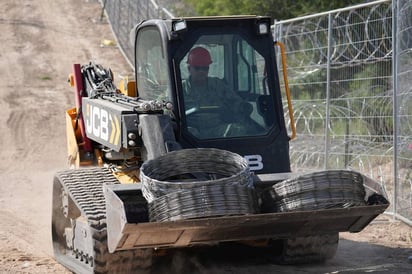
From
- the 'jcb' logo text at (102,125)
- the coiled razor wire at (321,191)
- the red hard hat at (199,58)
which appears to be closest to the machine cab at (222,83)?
the red hard hat at (199,58)

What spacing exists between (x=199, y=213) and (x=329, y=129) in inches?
256

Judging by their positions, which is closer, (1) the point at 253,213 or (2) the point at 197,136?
(1) the point at 253,213

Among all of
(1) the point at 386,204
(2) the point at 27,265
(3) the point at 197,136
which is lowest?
(2) the point at 27,265

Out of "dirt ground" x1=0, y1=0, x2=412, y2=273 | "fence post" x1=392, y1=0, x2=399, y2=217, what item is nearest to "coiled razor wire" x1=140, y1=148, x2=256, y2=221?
"dirt ground" x1=0, y1=0, x2=412, y2=273

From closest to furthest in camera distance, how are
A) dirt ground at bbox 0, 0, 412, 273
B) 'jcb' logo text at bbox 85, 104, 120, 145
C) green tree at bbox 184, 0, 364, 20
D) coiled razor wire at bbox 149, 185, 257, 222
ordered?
coiled razor wire at bbox 149, 185, 257, 222 < 'jcb' logo text at bbox 85, 104, 120, 145 < dirt ground at bbox 0, 0, 412, 273 < green tree at bbox 184, 0, 364, 20

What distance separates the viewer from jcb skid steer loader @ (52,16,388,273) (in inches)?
241

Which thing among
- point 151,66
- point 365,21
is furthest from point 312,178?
point 365,21

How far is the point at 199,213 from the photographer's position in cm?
597

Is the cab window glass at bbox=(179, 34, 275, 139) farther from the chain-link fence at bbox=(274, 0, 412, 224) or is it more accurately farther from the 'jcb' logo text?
the chain-link fence at bbox=(274, 0, 412, 224)

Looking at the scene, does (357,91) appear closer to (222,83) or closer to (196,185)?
(222,83)

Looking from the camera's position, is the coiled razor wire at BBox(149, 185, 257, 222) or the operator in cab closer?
the coiled razor wire at BBox(149, 185, 257, 222)

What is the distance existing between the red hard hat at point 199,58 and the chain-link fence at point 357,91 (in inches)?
128

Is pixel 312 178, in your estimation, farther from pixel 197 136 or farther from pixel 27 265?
pixel 27 265

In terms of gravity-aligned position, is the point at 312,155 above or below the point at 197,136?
below
